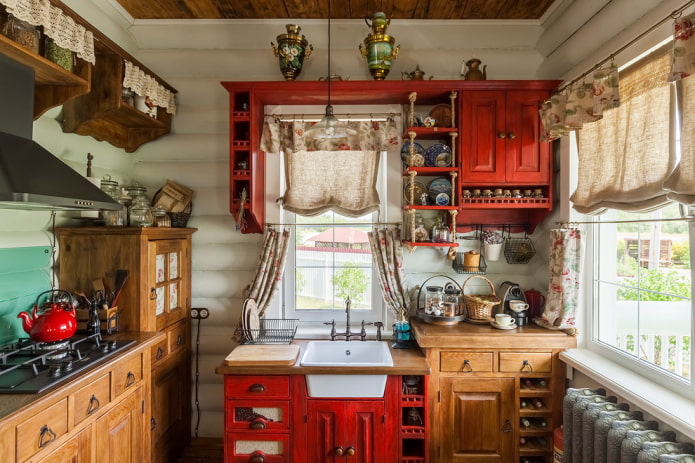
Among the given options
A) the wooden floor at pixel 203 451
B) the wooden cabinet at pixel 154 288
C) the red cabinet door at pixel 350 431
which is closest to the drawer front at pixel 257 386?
the red cabinet door at pixel 350 431

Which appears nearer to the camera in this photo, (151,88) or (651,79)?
(651,79)

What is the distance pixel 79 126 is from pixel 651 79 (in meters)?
3.05

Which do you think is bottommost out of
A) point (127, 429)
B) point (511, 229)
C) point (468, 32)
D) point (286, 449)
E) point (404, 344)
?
point (286, 449)

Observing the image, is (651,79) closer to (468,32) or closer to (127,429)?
(468,32)

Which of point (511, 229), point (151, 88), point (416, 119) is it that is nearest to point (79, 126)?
point (151, 88)

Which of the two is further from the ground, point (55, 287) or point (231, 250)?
point (231, 250)

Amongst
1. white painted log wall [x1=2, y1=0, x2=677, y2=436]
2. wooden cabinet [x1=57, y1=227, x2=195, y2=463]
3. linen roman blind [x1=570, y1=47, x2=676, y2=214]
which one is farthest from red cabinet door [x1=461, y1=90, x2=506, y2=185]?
wooden cabinet [x1=57, y1=227, x2=195, y2=463]

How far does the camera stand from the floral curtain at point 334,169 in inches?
111

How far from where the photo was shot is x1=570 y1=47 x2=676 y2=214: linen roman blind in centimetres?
174

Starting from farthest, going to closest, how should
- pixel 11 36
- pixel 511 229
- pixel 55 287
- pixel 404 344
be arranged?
1. pixel 511 229
2. pixel 404 344
3. pixel 55 287
4. pixel 11 36

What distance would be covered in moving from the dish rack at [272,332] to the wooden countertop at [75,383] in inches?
24.2

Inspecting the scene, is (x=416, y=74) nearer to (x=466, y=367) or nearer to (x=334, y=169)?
(x=334, y=169)

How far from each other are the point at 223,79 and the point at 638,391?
321 cm

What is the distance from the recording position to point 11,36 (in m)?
1.61
